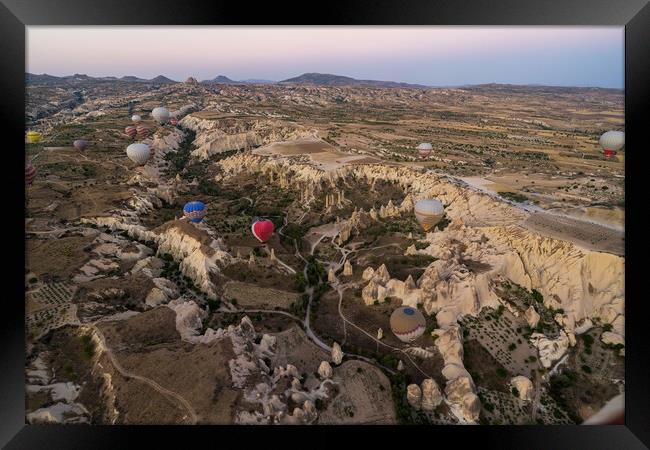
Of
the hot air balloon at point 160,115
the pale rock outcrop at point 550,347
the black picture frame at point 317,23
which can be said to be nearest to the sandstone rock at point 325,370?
the black picture frame at point 317,23

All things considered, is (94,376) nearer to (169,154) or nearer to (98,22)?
(98,22)

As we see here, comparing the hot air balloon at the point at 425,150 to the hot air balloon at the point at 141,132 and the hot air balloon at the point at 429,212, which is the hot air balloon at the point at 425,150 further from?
the hot air balloon at the point at 141,132

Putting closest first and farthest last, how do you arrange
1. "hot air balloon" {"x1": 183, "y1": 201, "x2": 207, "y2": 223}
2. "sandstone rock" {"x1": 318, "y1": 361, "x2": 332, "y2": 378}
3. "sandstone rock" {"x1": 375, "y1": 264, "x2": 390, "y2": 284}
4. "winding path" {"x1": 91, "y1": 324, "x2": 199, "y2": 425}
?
1. "winding path" {"x1": 91, "y1": 324, "x2": 199, "y2": 425}
2. "sandstone rock" {"x1": 318, "y1": 361, "x2": 332, "y2": 378}
3. "sandstone rock" {"x1": 375, "y1": 264, "x2": 390, "y2": 284}
4. "hot air balloon" {"x1": 183, "y1": 201, "x2": 207, "y2": 223}

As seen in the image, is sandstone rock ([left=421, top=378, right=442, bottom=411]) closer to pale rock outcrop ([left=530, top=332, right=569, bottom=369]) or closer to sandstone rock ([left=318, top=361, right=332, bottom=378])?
sandstone rock ([left=318, top=361, right=332, bottom=378])

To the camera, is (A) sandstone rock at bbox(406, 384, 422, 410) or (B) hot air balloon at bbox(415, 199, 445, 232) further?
(B) hot air balloon at bbox(415, 199, 445, 232)

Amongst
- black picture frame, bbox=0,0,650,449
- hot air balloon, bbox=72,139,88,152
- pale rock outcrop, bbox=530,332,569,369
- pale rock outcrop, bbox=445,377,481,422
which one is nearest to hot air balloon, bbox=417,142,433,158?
pale rock outcrop, bbox=530,332,569,369

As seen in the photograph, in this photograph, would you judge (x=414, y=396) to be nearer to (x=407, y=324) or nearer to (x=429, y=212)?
(x=407, y=324)

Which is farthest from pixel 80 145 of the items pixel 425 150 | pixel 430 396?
pixel 430 396
